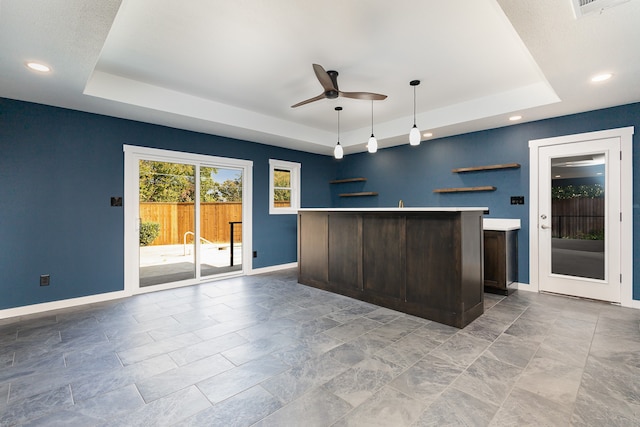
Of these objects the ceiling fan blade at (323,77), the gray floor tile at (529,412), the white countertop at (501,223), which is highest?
the ceiling fan blade at (323,77)

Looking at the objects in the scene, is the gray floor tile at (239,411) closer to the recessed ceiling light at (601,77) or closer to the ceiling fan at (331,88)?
the ceiling fan at (331,88)

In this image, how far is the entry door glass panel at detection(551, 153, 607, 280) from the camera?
384 cm

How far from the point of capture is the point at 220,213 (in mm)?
5883

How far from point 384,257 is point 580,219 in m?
2.75

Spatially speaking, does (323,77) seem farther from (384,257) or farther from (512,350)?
(512,350)

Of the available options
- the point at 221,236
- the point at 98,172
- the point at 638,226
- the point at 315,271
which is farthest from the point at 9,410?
the point at 638,226

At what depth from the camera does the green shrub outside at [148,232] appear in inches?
178

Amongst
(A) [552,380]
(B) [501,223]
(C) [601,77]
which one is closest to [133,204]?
(A) [552,380]

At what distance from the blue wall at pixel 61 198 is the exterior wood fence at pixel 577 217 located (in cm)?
565

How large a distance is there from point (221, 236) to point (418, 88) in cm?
457

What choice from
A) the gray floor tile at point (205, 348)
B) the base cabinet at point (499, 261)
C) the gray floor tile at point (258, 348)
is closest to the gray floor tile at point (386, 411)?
the gray floor tile at point (258, 348)

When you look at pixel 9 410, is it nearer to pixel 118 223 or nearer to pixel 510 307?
pixel 118 223

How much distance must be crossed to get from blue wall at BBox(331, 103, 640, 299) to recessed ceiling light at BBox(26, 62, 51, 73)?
5098mm

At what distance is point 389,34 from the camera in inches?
106
